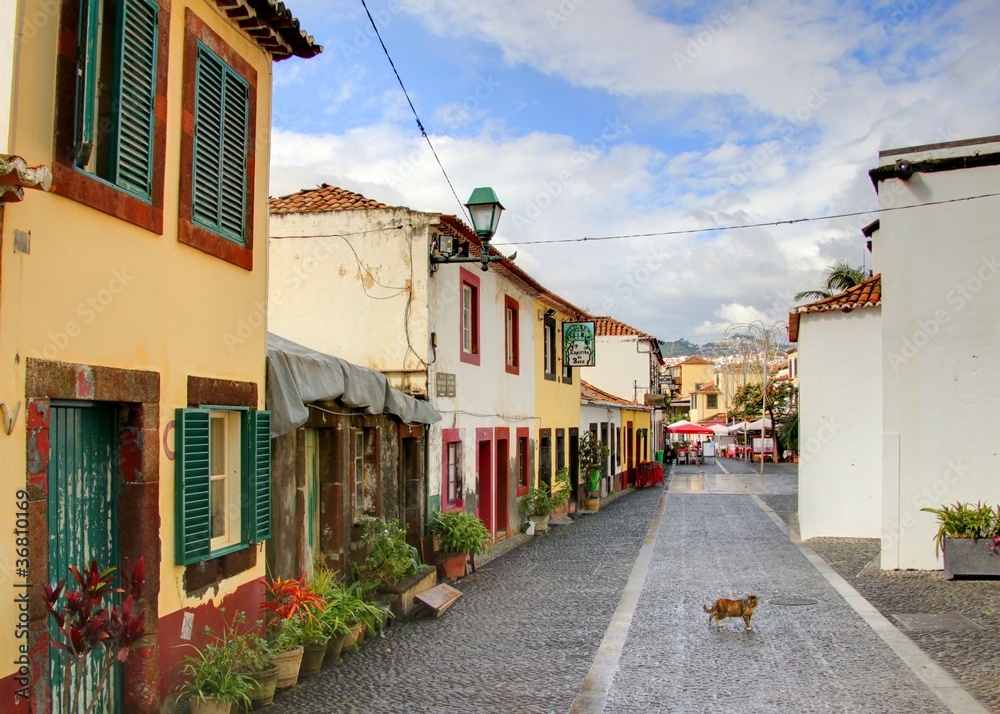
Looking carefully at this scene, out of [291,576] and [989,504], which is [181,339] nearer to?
[291,576]

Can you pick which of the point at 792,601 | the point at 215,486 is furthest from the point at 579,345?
the point at 215,486

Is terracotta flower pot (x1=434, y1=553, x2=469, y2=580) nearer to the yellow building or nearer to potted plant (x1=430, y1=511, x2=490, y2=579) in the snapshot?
potted plant (x1=430, y1=511, x2=490, y2=579)

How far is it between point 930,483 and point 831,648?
535 cm

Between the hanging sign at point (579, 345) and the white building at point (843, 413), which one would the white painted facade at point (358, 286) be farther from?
the hanging sign at point (579, 345)

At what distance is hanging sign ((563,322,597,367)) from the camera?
22.8 meters

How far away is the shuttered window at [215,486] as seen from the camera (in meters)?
6.30

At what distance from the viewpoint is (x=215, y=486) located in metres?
7.20

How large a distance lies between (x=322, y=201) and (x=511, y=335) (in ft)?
20.0

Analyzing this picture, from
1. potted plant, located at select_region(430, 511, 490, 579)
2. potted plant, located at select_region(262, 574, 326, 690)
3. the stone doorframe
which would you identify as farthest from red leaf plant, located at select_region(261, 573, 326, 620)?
potted plant, located at select_region(430, 511, 490, 579)

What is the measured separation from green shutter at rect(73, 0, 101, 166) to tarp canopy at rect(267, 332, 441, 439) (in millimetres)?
3187

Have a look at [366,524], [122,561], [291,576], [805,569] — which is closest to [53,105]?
[122,561]

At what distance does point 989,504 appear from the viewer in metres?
12.7

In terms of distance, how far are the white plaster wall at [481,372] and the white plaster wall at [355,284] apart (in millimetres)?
447

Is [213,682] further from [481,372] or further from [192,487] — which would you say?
[481,372]
